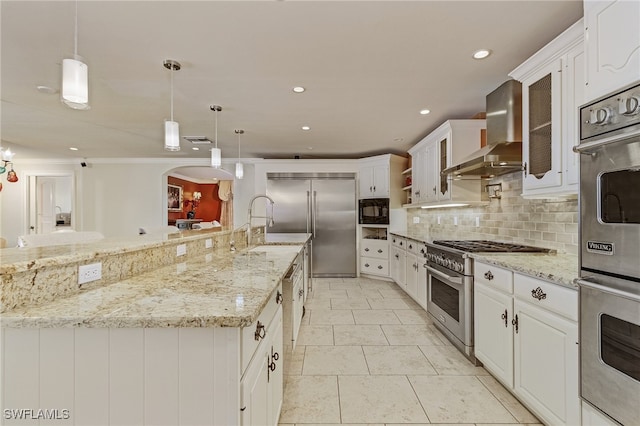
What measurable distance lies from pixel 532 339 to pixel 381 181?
392 cm

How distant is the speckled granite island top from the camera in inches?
60.0

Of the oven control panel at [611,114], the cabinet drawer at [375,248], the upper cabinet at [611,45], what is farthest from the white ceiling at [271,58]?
the cabinet drawer at [375,248]

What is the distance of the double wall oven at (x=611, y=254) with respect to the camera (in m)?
1.12

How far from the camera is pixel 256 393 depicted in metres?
1.10

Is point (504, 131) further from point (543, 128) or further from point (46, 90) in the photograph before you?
point (46, 90)

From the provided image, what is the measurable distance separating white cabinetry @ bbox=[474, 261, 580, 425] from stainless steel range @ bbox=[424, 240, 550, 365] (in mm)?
130

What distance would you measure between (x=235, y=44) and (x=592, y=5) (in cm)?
197

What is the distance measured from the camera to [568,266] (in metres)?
1.75

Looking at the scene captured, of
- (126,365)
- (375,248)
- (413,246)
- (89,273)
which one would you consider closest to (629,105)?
(126,365)

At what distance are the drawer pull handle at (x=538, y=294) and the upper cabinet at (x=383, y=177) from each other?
143 inches

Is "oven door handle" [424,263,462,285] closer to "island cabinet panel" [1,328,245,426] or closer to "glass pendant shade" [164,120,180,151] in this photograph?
"island cabinet panel" [1,328,245,426]

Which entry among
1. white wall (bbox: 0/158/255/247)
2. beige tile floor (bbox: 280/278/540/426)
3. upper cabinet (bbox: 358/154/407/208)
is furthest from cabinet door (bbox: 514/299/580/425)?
white wall (bbox: 0/158/255/247)

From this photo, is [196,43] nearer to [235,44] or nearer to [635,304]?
[235,44]

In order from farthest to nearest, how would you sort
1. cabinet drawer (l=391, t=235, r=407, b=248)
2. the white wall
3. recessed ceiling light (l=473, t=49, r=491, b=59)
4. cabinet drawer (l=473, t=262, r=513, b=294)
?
the white wall
cabinet drawer (l=391, t=235, r=407, b=248)
recessed ceiling light (l=473, t=49, r=491, b=59)
cabinet drawer (l=473, t=262, r=513, b=294)
